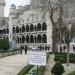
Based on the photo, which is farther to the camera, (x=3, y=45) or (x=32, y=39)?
(x=32, y=39)

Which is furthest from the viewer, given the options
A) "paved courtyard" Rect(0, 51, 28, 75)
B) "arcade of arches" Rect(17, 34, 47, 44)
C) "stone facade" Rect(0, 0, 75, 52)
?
"arcade of arches" Rect(17, 34, 47, 44)

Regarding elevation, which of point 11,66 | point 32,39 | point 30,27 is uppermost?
point 30,27

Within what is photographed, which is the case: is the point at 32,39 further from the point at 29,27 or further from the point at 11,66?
the point at 11,66

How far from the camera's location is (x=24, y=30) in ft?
307

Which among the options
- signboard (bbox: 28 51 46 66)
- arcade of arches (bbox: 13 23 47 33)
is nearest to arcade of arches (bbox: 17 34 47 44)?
arcade of arches (bbox: 13 23 47 33)

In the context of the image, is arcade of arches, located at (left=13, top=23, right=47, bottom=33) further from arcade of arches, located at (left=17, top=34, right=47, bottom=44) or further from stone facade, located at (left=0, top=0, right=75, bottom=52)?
arcade of arches, located at (left=17, top=34, right=47, bottom=44)

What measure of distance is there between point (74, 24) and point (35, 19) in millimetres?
15915

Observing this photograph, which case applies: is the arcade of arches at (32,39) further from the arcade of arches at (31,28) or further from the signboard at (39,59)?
the signboard at (39,59)

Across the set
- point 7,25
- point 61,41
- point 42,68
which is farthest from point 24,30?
point 42,68

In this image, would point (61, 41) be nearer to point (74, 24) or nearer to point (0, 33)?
point (74, 24)

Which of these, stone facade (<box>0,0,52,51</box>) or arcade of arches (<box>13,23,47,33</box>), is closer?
stone facade (<box>0,0,52,51</box>)

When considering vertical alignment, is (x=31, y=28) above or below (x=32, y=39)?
above

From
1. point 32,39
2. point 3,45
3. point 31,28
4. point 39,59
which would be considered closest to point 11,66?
point 39,59

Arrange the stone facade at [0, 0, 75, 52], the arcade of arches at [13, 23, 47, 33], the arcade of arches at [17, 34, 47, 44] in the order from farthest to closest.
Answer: the arcade of arches at [17, 34, 47, 44] < the arcade of arches at [13, 23, 47, 33] < the stone facade at [0, 0, 75, 52]
